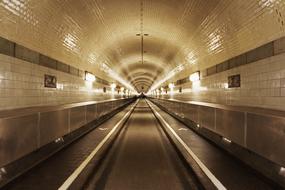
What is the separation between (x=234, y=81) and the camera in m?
8.20

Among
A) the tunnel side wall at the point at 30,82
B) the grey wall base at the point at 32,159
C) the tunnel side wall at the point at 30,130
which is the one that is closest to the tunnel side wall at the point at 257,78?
the tunnel side wall at the point at 30,130

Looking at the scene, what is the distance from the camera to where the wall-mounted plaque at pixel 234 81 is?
26.0ft

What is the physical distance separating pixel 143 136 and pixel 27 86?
4.74 metres

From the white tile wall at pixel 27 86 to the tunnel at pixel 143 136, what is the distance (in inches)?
→ 1.0

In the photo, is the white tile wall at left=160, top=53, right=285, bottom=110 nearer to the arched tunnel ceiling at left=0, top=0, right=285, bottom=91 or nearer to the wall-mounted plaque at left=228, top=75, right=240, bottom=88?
the wall-mounted plaque at left=228, top=75, right=240, bottom=88

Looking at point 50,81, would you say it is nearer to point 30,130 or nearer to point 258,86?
point 30,130

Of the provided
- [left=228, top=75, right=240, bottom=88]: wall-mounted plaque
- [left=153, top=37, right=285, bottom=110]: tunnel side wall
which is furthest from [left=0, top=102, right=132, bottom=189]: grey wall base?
[left=228, top=75, right=240, bottom=88]: wall-mounted plaque

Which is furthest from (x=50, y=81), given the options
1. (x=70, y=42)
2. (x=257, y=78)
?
(x=257, y=78)

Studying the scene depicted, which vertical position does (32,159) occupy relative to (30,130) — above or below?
below

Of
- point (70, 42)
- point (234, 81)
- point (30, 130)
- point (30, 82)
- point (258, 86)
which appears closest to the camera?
point (30, 130)

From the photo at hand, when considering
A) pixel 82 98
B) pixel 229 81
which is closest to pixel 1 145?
pixel 229 81

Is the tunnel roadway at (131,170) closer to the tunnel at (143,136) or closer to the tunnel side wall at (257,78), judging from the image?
the tunnel at (143,136)

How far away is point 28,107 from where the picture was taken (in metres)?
6.88

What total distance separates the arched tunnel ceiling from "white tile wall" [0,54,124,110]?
0.57 metres
